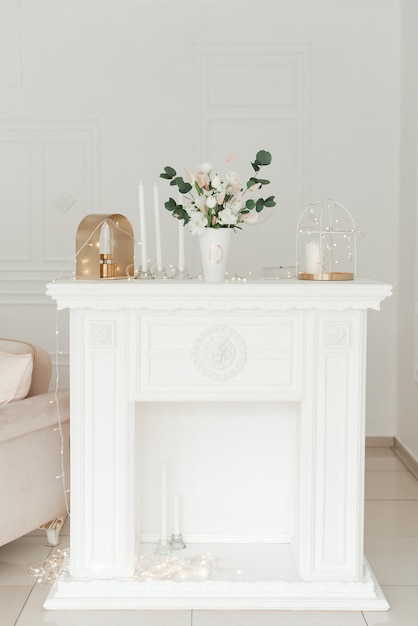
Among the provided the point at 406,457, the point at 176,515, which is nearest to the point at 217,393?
the point at 176,515

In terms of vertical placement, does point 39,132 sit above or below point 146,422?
above

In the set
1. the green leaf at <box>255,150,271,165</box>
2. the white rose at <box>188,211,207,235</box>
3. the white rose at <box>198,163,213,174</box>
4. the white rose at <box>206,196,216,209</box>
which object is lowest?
the white rose at <box>188,211,207,235</box>

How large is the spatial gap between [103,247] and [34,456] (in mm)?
884

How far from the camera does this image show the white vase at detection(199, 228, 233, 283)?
2.75 metres

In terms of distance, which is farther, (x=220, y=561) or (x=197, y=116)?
(x=197, y=116)

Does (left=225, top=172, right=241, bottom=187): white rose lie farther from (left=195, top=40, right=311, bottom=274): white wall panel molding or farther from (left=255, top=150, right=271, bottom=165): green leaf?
(left=195, top=40, right=311, bottom=274): white wall panel molding

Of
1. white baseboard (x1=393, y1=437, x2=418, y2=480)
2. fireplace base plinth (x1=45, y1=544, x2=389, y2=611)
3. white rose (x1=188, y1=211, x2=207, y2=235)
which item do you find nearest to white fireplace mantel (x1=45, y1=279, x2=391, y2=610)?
fireplace base plinth (x1=45, y1=544, x2=389, y2=611)

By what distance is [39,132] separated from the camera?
4973 millimetres

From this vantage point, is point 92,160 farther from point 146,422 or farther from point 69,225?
point 146,422

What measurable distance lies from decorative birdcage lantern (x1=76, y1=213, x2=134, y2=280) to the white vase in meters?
0.35

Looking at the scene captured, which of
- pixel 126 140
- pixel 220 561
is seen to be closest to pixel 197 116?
pixel 126 140

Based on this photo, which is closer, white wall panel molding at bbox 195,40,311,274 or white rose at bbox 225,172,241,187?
white rose at bbox 225,172,241,187

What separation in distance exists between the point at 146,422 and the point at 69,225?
2.34 m

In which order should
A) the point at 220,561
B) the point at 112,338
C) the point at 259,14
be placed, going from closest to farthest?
the point at 112,338 → the point at 220,561 → the point at 259,14
